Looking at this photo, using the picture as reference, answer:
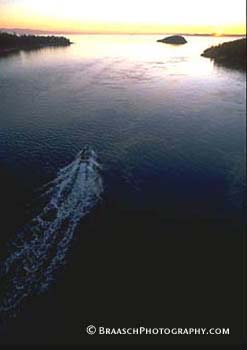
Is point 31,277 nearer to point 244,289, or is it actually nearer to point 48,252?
point 48,252

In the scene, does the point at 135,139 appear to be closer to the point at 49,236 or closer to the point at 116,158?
the point at 116,158

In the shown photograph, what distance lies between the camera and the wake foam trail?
17812 mm

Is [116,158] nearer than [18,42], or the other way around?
[116,158]

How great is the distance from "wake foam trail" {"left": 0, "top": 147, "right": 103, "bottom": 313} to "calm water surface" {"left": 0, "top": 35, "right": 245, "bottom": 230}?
5.80 feet

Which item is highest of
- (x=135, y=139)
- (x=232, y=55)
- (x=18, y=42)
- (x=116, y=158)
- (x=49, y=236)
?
(x=18, y=42)

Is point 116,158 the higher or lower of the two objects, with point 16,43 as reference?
lower

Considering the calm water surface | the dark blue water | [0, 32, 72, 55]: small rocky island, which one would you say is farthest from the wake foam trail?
[0, 32, 72, 55]: small rocky island

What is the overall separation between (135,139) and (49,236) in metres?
21.4

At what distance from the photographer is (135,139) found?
38.4 m

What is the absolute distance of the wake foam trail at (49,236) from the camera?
1781 cm

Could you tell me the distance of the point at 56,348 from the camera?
623 inches

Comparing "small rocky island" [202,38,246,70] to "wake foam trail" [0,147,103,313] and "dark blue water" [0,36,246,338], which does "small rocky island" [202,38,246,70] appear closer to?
"dark blue water" [0,36,246,338]

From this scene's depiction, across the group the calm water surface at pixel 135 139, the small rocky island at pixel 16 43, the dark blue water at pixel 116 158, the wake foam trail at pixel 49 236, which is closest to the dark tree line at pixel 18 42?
the small rocky island at pixel 16 43

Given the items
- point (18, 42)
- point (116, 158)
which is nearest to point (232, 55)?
point (116, 158)
